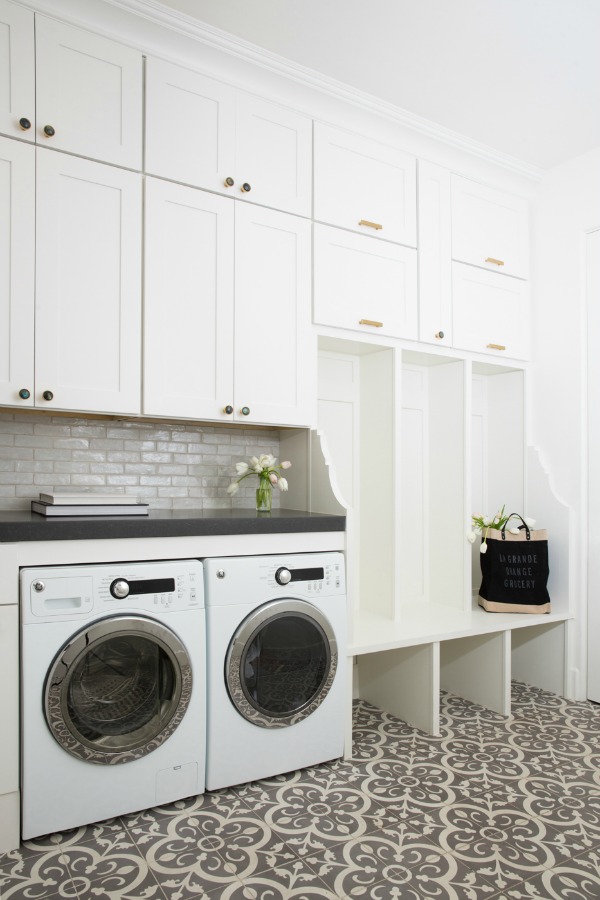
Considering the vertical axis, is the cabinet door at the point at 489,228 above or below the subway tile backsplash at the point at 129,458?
above

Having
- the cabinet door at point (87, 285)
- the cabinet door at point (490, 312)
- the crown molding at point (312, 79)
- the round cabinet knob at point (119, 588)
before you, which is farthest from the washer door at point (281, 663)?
the crown molding at point (312, 79)

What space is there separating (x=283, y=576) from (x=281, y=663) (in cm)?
31

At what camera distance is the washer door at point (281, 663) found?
7.19 ft

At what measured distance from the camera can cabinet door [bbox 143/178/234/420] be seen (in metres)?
2.33

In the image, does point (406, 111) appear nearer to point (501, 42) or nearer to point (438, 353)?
point (501, 42)

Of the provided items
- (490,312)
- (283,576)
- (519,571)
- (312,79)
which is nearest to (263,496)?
(283,576)

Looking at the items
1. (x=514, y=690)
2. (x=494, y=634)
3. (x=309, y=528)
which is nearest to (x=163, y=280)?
(x=309, y=528)

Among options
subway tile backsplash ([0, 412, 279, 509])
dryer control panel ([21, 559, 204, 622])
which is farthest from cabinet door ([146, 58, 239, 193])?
dryer control panel ([21, 559, 204, 622])

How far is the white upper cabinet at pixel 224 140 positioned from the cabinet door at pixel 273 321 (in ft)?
0.33

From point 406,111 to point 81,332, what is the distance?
1.76m

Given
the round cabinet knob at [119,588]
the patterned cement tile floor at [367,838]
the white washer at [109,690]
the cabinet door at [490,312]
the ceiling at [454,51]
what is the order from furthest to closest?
1. the cabinet door at [490,312]
2. the ceiling at [454,51]
3. the round cabinet knob at [119,588]
4. the white washer at [109,690]
5. the patterned cement tile floor at [367,838]

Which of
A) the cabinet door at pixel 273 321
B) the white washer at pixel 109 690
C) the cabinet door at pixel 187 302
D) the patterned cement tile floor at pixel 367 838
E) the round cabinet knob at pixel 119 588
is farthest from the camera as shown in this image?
the cabinet door at pixel 273 321

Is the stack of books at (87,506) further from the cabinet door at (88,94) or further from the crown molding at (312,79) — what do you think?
the crown molding at (312,79)

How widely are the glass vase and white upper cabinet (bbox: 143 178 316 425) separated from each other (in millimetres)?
256
